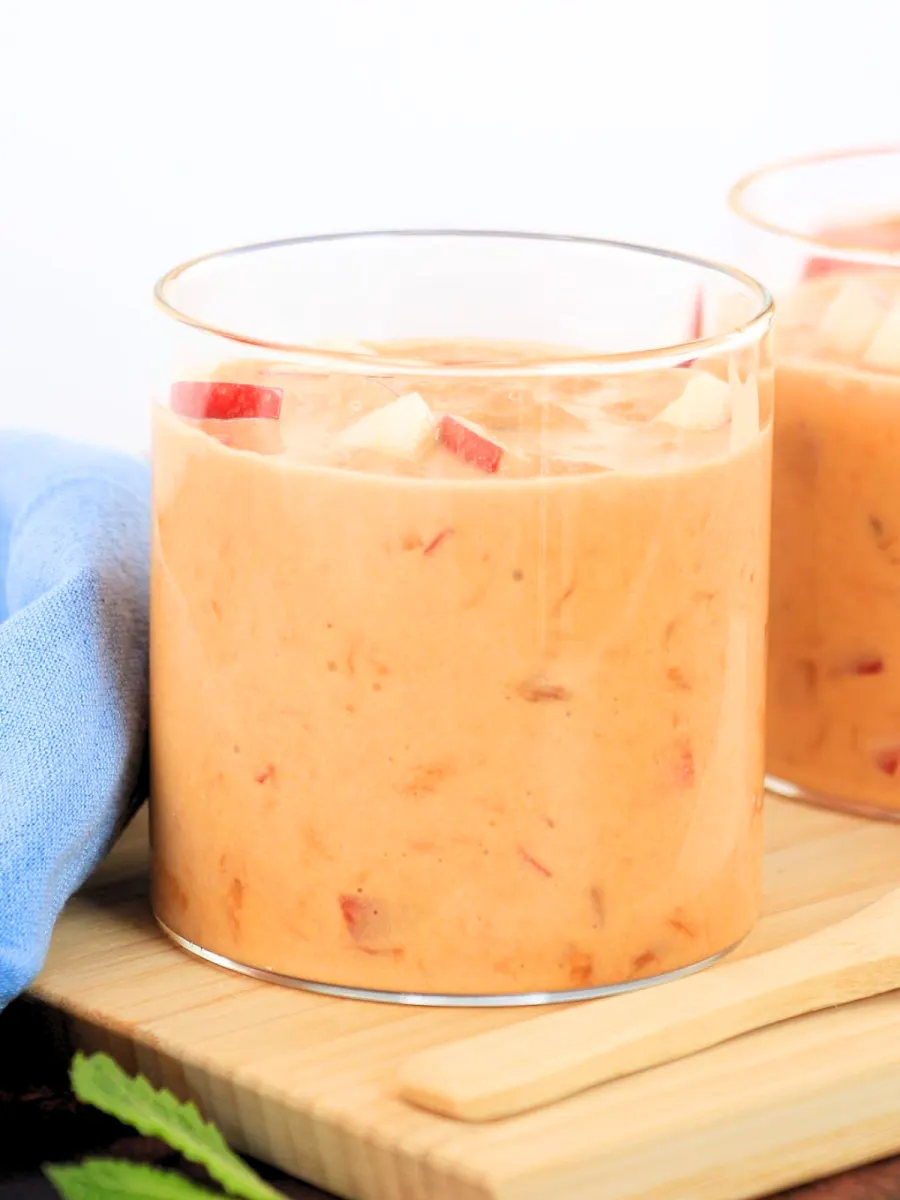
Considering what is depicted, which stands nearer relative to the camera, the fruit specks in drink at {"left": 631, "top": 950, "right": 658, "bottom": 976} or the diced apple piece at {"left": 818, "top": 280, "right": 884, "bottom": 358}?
the fruit specks in drink at {"left": 631, "top": 950, "right": 658, "bottom": 976}

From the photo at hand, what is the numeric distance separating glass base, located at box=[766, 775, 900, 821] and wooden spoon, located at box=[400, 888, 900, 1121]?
0.53 ft

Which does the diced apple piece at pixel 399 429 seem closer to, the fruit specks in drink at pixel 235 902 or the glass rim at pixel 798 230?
the fruit specks in drink at pixel 235 902

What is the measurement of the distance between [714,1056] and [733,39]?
3.56ft

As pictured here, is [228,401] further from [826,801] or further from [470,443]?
[826,801]

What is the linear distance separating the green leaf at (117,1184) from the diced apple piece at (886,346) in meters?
0.50

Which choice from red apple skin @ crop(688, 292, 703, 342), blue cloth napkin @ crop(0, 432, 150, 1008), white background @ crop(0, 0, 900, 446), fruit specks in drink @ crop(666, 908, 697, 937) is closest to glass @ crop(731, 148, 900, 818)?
red apple skin @ crop(688, 292, 703, 342)

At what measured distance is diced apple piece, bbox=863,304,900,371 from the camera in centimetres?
98

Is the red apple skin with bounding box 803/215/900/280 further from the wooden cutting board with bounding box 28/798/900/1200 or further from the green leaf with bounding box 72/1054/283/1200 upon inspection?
the green leaf with bounding box 72/1054/283/1200

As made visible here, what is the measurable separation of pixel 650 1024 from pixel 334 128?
84 cm

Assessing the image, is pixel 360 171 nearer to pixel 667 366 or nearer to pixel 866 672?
pixel 866 672

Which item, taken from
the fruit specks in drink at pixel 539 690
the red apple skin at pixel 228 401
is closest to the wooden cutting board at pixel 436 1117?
the fruit specks in drink at pixel 539 690

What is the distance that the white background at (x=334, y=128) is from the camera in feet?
4.38

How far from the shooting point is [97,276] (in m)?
1.38

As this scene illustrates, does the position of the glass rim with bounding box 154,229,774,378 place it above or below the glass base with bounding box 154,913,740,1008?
above
